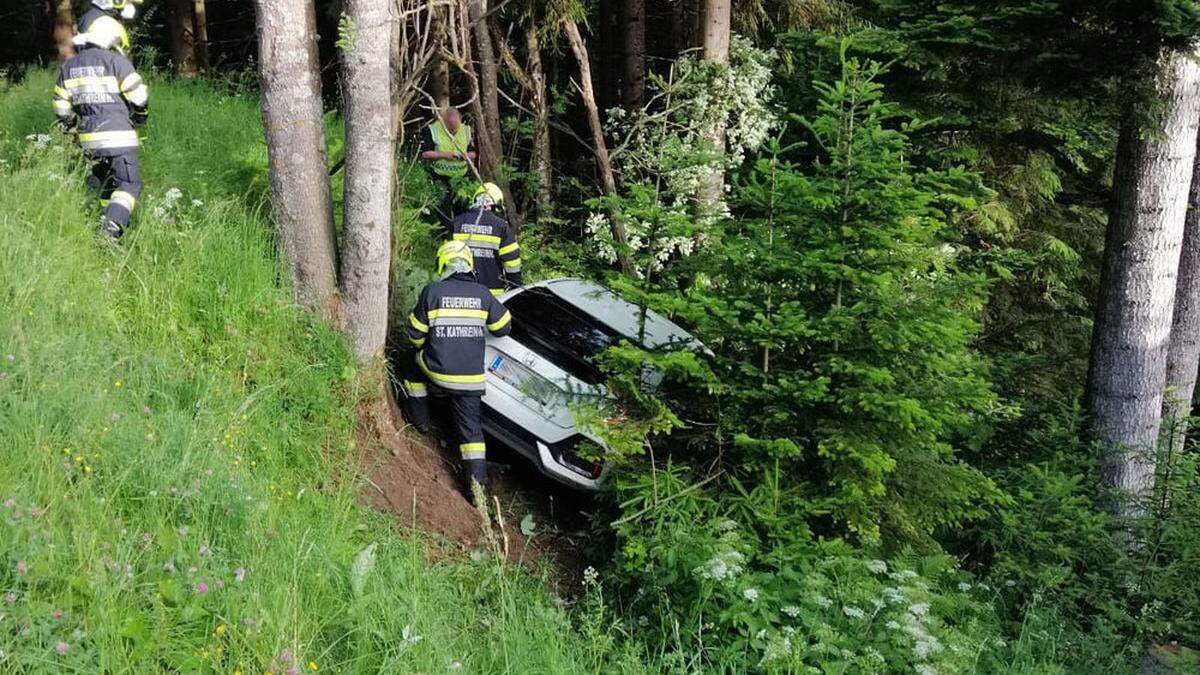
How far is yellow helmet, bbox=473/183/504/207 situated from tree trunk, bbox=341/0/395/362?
1667 mm

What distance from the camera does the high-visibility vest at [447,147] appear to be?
897 cm

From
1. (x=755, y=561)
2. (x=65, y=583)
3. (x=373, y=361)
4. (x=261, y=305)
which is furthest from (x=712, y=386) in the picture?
(x=65, y=583)

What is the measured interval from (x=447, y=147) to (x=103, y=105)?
10.1ft

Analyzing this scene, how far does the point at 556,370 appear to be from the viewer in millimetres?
6492

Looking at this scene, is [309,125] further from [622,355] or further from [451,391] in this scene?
[622,355]

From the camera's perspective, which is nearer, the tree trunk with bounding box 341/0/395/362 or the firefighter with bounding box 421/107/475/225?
the tree trunk with bounding box 341/0/395/362

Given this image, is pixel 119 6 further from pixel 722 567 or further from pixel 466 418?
pixel 722 567

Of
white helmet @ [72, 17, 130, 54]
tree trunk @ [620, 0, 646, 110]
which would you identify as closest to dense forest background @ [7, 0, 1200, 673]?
white helmet @ [72, 17, 130, 54]

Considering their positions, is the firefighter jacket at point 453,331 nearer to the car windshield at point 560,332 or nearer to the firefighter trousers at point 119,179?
the car windshield at point 560,332

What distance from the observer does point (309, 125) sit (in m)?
6.05

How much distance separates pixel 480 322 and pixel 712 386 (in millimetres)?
1721

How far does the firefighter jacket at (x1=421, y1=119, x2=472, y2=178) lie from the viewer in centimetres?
897

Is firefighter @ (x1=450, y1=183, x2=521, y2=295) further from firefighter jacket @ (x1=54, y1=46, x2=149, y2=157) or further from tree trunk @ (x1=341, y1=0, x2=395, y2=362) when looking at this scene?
firefighter jacket @ (x1=54, y1=46, x2=149, y2=157)

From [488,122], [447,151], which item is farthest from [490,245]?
[488,122]
